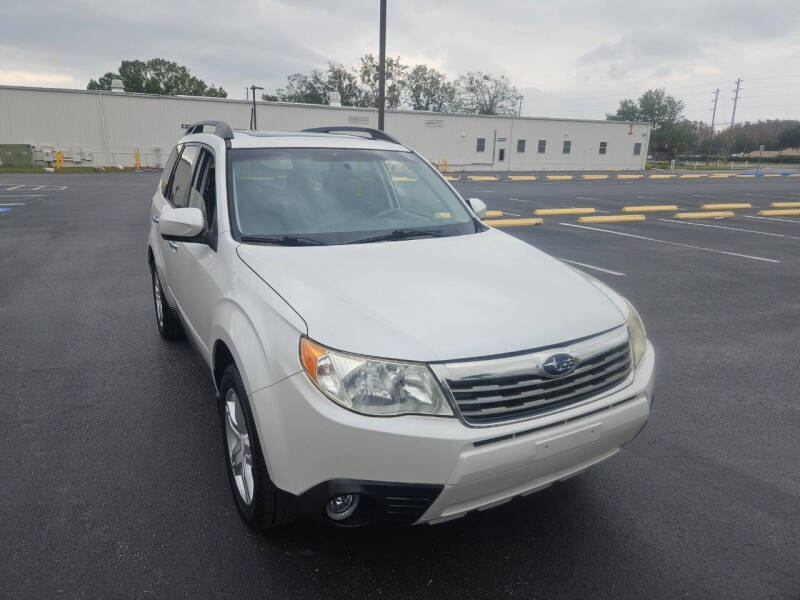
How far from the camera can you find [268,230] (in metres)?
3.19

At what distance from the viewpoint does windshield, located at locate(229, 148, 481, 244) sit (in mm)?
3258

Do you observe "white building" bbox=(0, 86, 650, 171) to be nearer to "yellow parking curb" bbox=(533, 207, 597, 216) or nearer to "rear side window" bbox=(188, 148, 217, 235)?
"yellow parking curb" bbox=(533, 207, 597, 216)

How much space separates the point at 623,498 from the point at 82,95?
40929 millimetres

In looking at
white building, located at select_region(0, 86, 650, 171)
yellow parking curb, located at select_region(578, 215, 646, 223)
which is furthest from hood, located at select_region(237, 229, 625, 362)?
white building, located at select_region(0, 86, 650, 171)

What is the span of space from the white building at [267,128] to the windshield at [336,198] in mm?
35639

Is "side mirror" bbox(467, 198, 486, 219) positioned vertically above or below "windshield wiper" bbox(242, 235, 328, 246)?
above

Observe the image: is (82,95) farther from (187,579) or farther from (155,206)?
(187,579)

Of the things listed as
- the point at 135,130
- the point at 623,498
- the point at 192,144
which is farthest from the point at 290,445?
the point at 135,130

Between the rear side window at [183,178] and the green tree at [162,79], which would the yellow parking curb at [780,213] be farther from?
the green tree at [162,79]

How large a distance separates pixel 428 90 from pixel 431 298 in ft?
292

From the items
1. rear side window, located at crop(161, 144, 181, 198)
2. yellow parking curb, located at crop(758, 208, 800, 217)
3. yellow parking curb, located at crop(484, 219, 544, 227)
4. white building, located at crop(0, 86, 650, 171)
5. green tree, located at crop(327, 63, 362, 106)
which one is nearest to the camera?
rear side window, located at crop(161, 144, 181, 198)

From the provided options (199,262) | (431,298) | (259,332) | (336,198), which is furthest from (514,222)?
(259,332)

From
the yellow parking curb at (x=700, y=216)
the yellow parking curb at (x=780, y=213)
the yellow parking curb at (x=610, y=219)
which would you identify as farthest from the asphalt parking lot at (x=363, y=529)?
the yellow parking curb at (x=780, y=213)

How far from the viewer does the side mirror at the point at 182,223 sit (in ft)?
10.4
